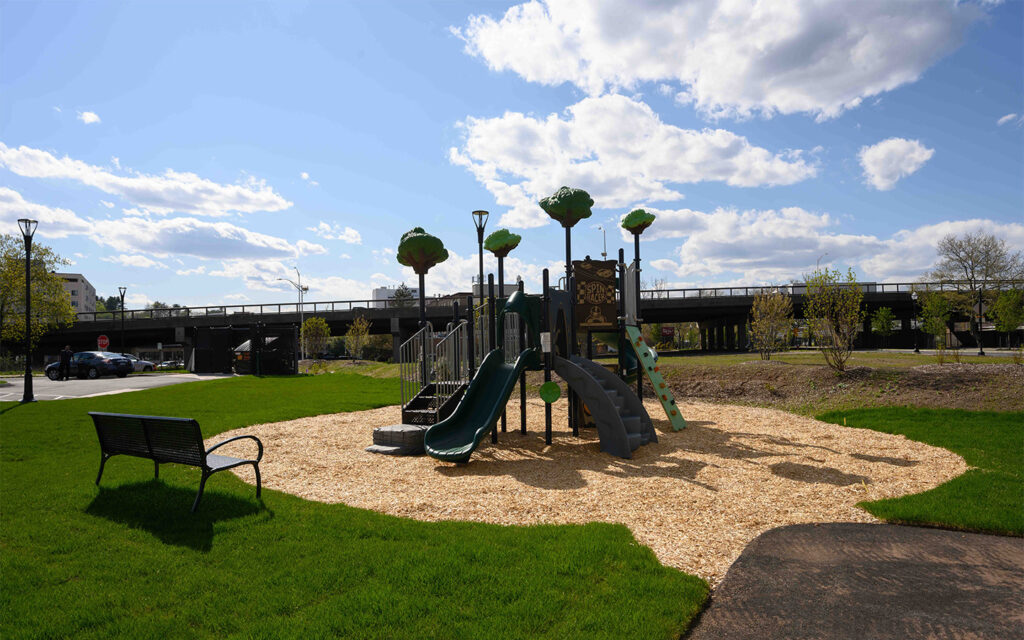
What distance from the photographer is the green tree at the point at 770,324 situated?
23406 millimetres

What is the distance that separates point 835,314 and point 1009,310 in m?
32.8

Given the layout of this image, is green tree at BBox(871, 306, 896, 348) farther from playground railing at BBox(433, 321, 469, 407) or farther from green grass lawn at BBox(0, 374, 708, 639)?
green grass lawn at BBox(0, 374, 708, 639)

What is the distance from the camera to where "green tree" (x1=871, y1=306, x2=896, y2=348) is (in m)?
46.3

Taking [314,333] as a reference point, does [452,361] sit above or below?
below

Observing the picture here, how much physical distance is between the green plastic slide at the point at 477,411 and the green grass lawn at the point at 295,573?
262 centimetres

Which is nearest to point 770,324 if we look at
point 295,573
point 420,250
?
point 420,250

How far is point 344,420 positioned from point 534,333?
5.68m

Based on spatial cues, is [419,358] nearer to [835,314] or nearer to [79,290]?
[835,314]

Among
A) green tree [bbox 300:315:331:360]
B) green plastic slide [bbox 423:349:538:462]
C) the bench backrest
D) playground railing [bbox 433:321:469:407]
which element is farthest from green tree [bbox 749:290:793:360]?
green tree [bbox 300:315:331:360]

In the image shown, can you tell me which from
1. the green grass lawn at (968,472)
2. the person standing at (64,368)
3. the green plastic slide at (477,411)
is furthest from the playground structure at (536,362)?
the person standing at (64,368)

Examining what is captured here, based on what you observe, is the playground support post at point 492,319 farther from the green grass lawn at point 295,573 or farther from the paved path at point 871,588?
the paved path at point 871,588

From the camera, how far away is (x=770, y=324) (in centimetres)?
2411

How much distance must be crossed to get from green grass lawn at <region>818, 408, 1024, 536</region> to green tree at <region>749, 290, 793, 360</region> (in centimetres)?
1067

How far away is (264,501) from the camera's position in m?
6.14
